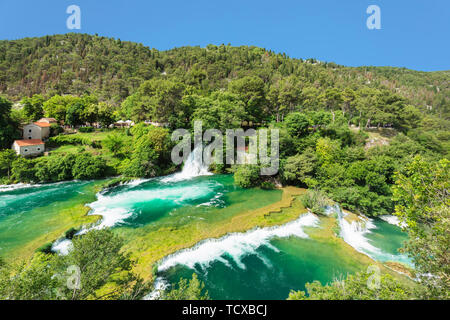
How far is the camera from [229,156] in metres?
30.4

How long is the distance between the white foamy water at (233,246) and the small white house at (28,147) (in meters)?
30.5

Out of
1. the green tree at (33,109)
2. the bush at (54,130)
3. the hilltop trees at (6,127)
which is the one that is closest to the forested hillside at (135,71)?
the green tree at (33,109)

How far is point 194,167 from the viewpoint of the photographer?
30797 millimetres

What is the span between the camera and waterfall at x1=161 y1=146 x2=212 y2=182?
3042cm

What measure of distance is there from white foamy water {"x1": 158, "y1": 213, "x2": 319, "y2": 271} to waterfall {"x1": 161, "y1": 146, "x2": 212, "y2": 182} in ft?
54.9

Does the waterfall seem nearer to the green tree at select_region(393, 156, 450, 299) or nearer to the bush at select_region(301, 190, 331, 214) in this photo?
the bush at select_region(301, 190, 331, 214)

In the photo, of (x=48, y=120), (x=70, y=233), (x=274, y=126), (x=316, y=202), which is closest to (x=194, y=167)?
(x=274, y=126)

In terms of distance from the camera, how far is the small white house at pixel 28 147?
26.3 metres

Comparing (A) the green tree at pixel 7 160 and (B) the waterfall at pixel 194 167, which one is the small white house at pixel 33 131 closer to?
(A) the green tree at pixel 7 160

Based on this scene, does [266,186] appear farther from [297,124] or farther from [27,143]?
[27,143]

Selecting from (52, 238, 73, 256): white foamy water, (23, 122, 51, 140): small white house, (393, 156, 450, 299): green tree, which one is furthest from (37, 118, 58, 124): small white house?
(393, 156, 450, 299): green tree

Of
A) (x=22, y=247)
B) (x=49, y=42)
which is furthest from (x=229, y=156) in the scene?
(x=49, y=42)

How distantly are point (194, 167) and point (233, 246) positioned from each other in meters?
18.6
